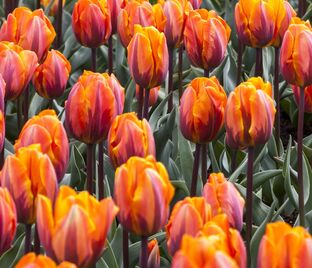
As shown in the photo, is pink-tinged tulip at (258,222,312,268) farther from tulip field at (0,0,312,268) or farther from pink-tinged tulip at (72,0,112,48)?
pink-tinged tulip at (72,0,112,48)

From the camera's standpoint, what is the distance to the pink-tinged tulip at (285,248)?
123 cm

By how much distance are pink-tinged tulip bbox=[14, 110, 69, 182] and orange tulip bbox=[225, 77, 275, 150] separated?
0.37m


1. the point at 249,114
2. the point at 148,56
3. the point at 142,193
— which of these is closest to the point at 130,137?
the point at 249,114

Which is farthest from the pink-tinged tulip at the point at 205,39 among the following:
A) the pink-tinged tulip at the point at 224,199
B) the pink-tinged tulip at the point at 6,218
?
the pink-tinged tulip at the point at 6,218

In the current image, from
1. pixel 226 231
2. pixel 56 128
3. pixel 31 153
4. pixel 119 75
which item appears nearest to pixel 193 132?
pixel 56 128

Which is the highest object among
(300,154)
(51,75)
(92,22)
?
(92,22)

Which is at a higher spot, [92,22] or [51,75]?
[92,22]

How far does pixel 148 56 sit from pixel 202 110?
1.10 ft

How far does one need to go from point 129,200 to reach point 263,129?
0.55m

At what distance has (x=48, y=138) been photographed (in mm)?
1752

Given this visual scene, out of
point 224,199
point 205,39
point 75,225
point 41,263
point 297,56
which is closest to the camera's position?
point 41,263

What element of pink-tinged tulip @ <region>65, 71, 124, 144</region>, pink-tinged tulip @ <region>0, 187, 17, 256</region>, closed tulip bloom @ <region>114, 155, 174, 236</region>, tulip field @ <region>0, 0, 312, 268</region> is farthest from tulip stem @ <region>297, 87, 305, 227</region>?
pink-tinged tulip @ <region>0, 187, 17, 256</region>

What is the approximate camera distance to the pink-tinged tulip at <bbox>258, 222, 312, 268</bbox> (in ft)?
4.02

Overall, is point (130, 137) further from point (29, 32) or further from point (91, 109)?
point (29, 32)
